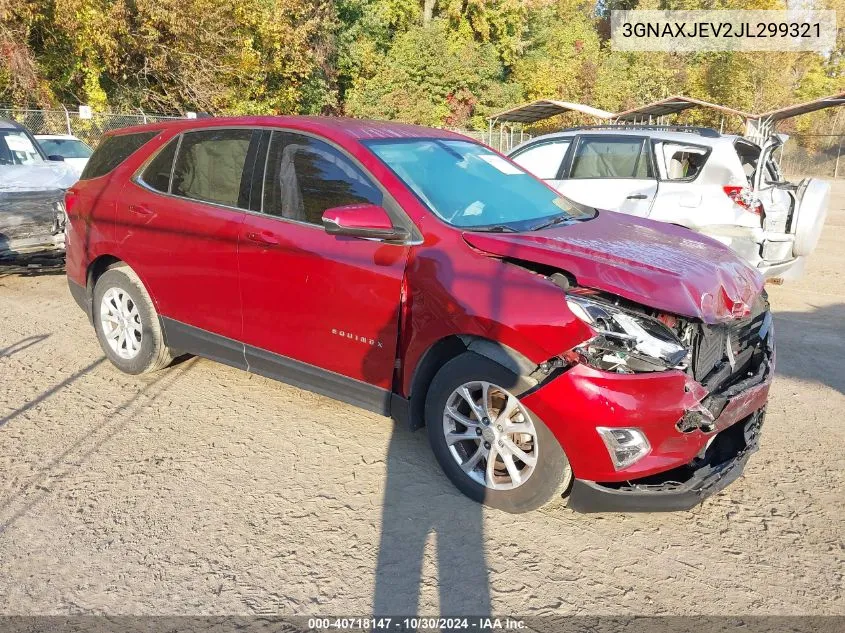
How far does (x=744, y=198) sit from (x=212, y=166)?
521cm

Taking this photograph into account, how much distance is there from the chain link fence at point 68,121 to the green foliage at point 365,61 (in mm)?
1329

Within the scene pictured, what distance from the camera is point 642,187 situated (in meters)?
7.89

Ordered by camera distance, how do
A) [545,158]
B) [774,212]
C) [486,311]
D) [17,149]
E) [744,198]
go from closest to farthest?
[486,311] < [744,198] < [774,212] < [545,158] < [17,149]

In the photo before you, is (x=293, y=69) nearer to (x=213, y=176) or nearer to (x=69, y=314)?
(x=69, y=314)

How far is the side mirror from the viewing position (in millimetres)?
3533

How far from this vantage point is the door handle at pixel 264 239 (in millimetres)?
4043

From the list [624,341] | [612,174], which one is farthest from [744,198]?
[624,341]

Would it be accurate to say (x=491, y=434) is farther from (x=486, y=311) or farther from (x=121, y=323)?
(x=121, y=323)

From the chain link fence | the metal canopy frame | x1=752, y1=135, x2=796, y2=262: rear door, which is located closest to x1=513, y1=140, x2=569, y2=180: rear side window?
x1=752, y1=135, x2=796, y2=262: rear door

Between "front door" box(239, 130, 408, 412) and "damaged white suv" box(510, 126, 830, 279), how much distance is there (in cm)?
470

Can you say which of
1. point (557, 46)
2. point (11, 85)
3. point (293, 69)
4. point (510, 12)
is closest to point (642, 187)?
point (11, 85)

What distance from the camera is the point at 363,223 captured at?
354cm

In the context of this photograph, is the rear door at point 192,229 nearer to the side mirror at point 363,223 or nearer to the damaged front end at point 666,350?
the side mirror at point 363,223

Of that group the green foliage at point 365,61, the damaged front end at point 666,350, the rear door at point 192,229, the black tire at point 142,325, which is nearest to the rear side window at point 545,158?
the rear door at point 192,229
